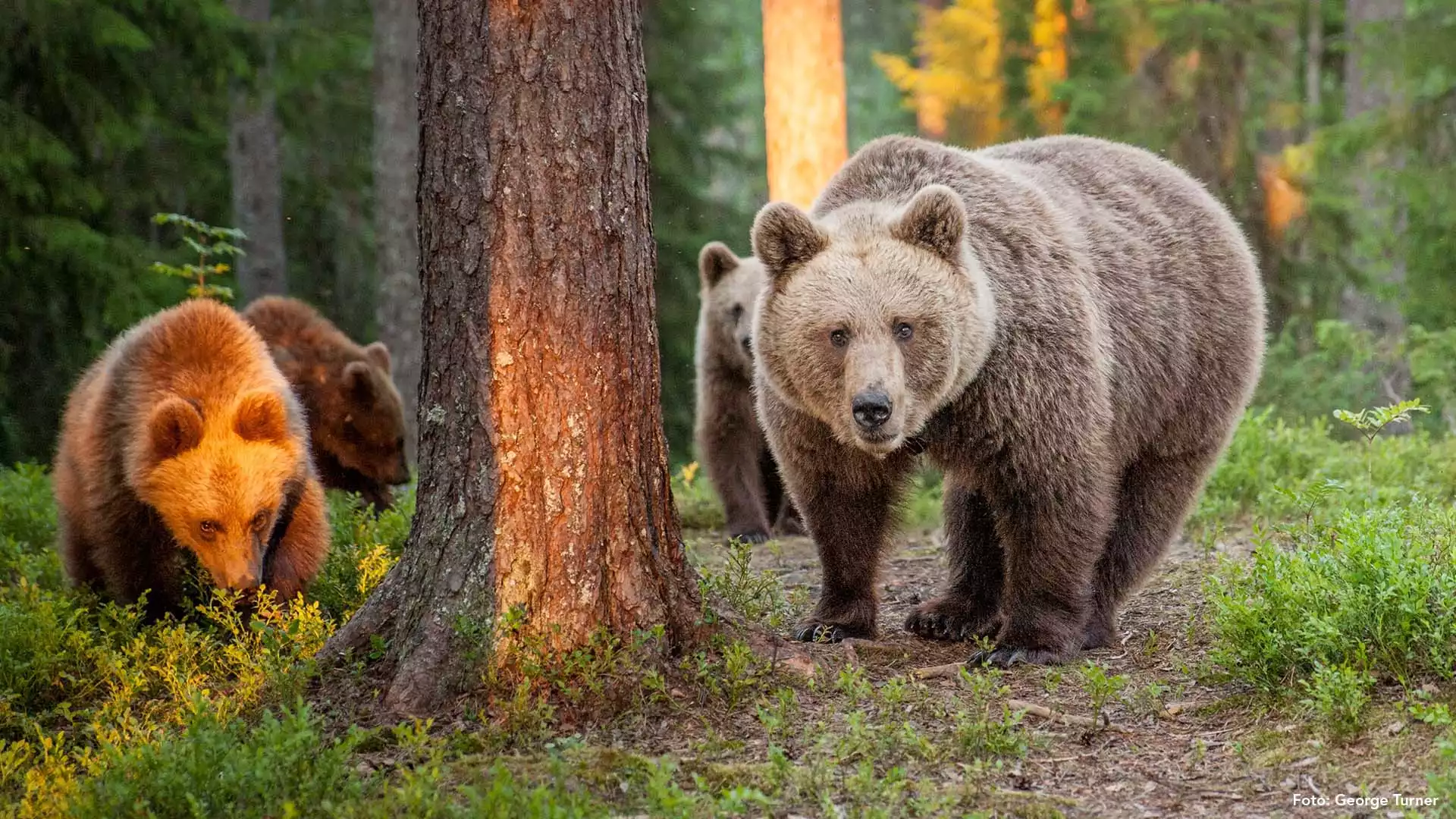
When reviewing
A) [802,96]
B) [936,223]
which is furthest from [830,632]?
[802,96]

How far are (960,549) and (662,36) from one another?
A: 10.1m

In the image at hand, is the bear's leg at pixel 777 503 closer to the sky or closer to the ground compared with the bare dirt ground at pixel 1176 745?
closer to the ground

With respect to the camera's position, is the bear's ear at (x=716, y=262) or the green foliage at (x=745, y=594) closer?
the green foliage at (x=745, y=594)

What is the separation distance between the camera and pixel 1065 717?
4.54m

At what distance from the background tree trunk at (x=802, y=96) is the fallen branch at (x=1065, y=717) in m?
6.81

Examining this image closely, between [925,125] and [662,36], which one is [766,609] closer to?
[662,36]

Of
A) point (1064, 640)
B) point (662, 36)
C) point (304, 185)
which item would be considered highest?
point (662, 36)

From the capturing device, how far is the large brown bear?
5.04 meters

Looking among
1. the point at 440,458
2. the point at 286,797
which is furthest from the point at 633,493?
the point at 286,797

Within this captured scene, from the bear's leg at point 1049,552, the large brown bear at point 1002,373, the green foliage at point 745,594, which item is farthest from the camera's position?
the green foliage at point 745,594

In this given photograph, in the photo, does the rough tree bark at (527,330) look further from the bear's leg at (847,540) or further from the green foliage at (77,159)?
the green foliage at (77,159)

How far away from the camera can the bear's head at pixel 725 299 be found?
984cm

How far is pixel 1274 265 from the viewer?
13852 mm

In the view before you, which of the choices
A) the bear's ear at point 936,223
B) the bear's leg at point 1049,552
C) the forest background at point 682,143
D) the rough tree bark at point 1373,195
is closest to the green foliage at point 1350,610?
the bear's leg at point 1049,552
